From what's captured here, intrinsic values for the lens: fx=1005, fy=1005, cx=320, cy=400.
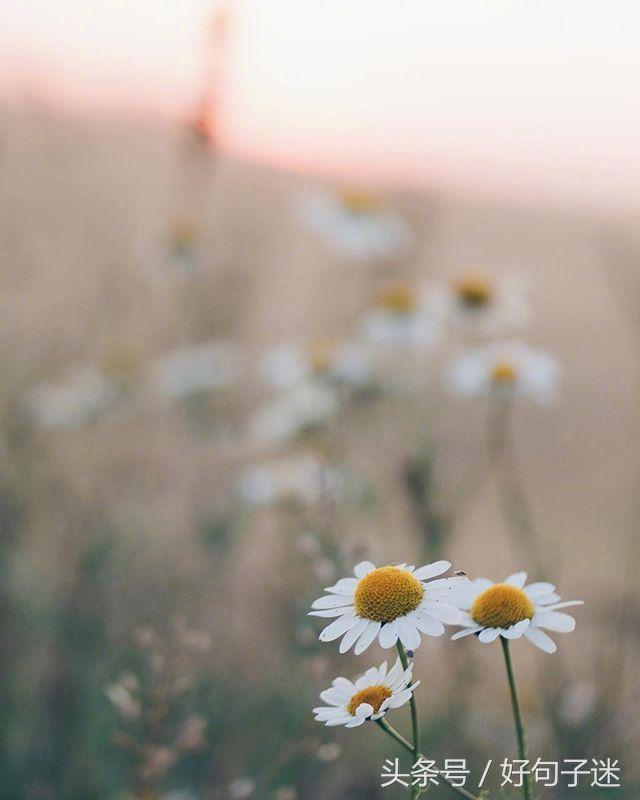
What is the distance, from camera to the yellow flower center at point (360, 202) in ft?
7.48

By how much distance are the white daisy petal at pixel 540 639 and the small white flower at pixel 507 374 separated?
101cm

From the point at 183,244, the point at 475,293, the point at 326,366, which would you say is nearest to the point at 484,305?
the point at 475,293

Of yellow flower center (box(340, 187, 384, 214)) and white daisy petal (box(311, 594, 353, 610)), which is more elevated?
yellow flower center (box(340, 187, 384, 214))

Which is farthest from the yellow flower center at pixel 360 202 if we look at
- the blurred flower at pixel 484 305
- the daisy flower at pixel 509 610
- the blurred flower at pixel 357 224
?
the daisy flower at pixel 509 610

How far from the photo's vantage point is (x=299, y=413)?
1814 mm

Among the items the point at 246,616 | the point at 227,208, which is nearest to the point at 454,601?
the point at 246,616

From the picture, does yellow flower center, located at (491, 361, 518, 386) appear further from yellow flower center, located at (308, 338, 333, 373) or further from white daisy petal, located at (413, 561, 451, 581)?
white daisy petal, located at (413, 561, 451, 581)

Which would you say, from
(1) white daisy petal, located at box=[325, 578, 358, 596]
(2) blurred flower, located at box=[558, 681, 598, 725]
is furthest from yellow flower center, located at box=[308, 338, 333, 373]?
(1) white daisy petal, located at box=[325, 578, 358, 596]

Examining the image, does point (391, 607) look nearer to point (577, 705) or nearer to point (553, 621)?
point (553, 621)

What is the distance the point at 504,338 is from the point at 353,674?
38.8 inches

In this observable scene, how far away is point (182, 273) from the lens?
245cm

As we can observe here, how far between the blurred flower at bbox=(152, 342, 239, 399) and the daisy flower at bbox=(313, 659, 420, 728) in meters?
1.76

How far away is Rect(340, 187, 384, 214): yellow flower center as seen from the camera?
228cm

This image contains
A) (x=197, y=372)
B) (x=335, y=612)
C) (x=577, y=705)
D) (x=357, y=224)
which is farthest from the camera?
(x=197, y=372)
